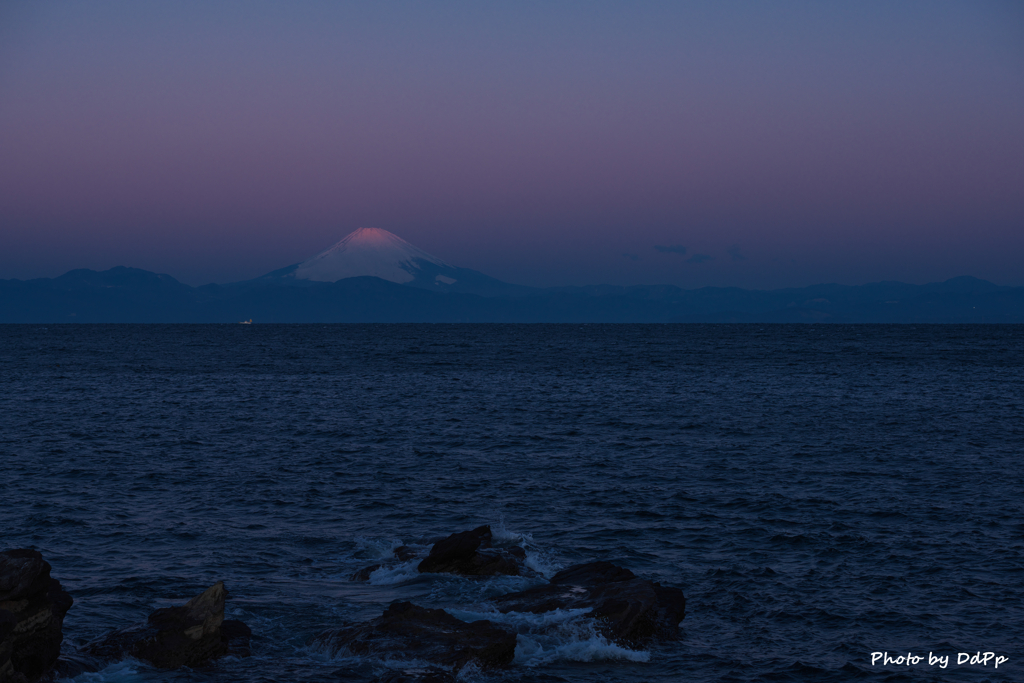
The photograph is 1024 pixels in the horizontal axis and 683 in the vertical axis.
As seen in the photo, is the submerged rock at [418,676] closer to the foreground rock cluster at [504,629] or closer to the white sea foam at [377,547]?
the foreground rock cluster at [504,629]

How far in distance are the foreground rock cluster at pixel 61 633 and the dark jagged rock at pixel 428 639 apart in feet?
7.28

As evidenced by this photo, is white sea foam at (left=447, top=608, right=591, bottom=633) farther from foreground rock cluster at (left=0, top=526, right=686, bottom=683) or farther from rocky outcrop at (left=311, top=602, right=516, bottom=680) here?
rocky outcrop at (left=311, top=602, right=516, bottom=680)

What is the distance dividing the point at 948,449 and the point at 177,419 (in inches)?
1843

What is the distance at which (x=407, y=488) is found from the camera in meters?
34.1

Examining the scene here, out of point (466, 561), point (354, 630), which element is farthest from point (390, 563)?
point (354, 630)

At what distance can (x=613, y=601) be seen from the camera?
19.2 metres

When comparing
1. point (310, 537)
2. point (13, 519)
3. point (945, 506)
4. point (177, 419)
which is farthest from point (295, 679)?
point (177, 419)

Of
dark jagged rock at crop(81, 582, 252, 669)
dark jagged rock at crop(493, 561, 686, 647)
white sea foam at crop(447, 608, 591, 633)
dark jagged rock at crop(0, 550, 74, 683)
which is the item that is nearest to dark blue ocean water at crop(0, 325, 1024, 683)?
white sea foam at crop(447, 608, 591, 633)

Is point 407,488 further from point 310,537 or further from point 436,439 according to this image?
point 436,439

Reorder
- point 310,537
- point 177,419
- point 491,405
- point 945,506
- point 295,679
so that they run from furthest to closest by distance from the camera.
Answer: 1. point 491,405
2. point 177,419
3. point 945,506
4. point 310,537
5. point 295,679

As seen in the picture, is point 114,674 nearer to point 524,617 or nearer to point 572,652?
point 524,617

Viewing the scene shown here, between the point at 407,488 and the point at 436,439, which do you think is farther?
the point at 436,439

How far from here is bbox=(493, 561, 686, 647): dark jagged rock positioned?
18562 millimetres

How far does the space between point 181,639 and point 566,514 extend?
1545 centimetres
